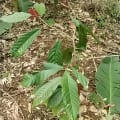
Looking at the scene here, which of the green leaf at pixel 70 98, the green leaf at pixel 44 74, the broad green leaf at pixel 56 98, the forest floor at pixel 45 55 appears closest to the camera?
the green leaf at pixel 70 98

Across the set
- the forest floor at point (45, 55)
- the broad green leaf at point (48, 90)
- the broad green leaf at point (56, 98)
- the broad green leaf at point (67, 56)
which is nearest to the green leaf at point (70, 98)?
the broad green leaf at point (48, 90)

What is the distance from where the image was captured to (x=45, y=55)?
2525mm

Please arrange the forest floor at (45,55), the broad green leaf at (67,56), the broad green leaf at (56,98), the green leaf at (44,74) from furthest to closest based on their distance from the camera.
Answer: the forest floor at (45,55) → the broad green leaf at (67,56) → the broad green leaf at (56,98) → the green leaf at (44,74)

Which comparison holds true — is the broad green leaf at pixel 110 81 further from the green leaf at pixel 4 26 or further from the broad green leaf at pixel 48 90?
the green leaf at pixel 4 26

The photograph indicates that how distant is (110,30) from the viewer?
2.90 metres

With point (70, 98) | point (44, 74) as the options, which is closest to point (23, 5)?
point (44, 74)

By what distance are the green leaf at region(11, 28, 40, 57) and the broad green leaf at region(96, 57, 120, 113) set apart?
1.10ft

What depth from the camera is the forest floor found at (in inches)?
84.0

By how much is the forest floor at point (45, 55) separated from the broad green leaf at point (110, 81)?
18 cm

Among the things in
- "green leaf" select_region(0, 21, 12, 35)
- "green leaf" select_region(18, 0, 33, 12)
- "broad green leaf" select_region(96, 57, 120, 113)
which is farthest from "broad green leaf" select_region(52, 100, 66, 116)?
"green leaf" select_region(18, 0, 33, 12)

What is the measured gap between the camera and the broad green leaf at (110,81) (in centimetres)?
153

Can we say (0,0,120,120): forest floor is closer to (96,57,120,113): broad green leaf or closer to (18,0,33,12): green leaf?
(96,57,120,113): broad green leaf

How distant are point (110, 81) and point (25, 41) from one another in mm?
421

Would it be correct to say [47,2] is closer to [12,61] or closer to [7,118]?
[12,61]
